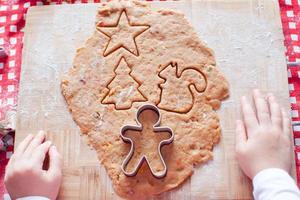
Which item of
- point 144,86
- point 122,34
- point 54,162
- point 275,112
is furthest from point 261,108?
point 54,162

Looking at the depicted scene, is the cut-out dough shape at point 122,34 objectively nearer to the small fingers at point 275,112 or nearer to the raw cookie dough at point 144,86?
the raw cookie dough at point 144,86

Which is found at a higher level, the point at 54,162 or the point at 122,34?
the point at 122,34

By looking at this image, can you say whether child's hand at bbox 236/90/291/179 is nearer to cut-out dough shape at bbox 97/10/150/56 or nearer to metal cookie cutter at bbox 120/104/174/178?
metal cookie cutter at bbox 120/104/174/178

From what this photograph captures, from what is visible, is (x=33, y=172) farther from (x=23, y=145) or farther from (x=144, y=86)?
(x=144, y=86)

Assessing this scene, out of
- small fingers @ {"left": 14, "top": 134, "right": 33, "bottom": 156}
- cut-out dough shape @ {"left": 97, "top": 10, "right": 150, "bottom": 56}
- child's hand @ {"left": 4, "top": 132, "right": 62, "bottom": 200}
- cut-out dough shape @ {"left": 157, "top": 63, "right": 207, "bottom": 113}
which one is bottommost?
child's hand @ {"left": 4, "top": 132, "right": 62, "bottom": 200}

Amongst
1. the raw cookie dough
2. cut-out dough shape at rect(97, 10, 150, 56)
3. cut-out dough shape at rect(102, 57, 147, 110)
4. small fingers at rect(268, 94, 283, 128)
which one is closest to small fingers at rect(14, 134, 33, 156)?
the raw cookie dough

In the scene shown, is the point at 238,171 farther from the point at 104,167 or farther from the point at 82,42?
the point at 82,42

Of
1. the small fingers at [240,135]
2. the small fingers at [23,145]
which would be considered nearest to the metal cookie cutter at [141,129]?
the small fingers at [240,135]
